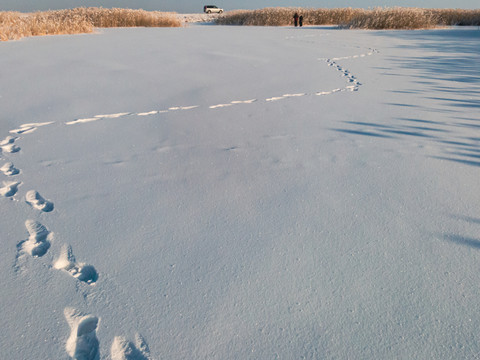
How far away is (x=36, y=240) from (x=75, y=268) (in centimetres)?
25

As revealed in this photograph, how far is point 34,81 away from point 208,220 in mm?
2926

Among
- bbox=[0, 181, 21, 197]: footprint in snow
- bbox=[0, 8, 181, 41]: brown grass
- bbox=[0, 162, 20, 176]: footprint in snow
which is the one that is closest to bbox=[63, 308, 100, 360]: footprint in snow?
bbox=[0, 181, 21, 197]: footprint in snow

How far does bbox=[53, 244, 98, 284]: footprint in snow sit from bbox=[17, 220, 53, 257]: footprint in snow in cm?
9

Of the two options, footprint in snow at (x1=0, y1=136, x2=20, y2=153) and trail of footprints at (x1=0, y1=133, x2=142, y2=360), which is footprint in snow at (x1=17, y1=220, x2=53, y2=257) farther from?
footprint in snow at (x1=0, y1=136, x2=20, y2=153)

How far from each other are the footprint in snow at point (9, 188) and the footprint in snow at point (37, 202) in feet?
0.25

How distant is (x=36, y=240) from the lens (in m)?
1.19

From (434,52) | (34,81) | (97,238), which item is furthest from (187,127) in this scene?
(434,52)

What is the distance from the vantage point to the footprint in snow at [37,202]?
1.37 meters

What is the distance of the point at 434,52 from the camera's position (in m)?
5.31

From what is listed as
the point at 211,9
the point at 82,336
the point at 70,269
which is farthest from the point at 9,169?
the point at 211,9

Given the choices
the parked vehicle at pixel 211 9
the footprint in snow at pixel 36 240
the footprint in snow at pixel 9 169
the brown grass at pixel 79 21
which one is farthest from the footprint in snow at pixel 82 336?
the parked vehicle at pixel 211 9

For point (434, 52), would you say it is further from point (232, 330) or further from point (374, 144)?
point (232, 330)

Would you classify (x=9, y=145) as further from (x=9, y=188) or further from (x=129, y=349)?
(x=129, y=349)

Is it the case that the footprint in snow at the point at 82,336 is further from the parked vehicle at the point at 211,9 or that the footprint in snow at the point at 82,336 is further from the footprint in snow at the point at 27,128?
the parked vehicle at the point at 211,9
